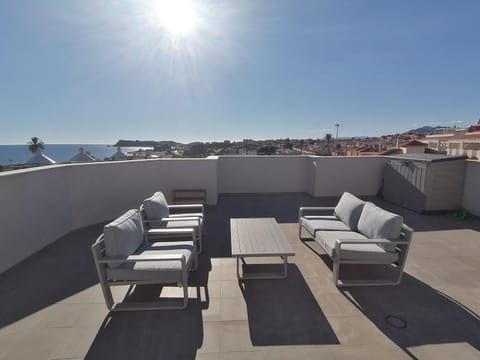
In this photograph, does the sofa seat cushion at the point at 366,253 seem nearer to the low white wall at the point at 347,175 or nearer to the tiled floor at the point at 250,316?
the tiled floor at the point at 250,316

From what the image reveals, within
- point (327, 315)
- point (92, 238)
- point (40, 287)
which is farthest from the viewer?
point (92, 238)

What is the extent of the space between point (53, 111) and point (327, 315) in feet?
74.5

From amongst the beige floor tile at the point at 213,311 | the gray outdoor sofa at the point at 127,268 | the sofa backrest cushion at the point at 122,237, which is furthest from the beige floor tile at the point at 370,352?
the sofa backrest cushion at the point at 122,237

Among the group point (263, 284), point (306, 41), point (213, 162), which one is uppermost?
point (306, 41)

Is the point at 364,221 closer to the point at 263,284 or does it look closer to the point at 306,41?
the point at 263,284

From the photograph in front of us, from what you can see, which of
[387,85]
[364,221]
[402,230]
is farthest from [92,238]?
[387,85]

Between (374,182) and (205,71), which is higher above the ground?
(205,71)

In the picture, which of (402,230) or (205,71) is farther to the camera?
(205,71)

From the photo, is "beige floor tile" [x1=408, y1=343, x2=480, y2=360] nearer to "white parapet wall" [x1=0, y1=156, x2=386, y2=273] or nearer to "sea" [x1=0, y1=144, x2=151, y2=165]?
"white parapet wall" [x1=0, y1=156, x2=386, y2=273]

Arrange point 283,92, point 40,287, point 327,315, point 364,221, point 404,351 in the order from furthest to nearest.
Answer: point 283,92 → point 364,221 → point 40,287 → point 327,315 → point 404,351

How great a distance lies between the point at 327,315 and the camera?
7.04ft

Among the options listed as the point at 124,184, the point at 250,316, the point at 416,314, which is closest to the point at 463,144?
the point at 416,314

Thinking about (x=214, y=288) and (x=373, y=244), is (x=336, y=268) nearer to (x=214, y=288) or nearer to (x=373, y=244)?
(x=373, y=244)

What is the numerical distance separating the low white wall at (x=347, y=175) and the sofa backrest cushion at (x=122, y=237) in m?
5.48
